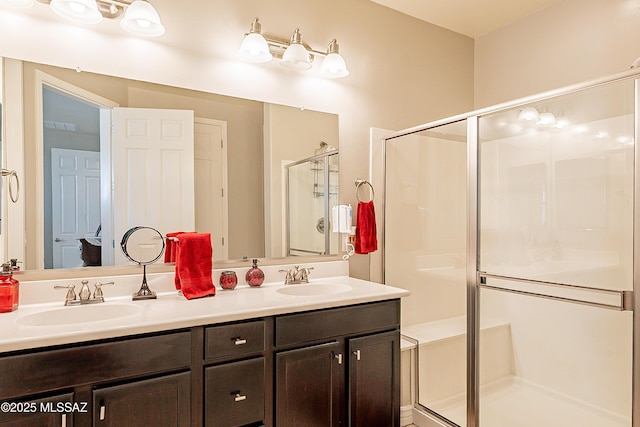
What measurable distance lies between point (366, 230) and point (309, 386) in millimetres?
1018

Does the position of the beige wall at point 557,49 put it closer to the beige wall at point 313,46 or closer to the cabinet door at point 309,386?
the beige wall at point 313,46

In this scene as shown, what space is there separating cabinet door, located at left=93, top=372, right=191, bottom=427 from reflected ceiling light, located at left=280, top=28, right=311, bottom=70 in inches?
66.4

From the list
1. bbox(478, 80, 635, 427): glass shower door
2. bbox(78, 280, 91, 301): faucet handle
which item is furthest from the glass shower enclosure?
bbox(78, 280, 91, 301): faucet handle

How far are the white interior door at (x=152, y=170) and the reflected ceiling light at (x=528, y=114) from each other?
169cm

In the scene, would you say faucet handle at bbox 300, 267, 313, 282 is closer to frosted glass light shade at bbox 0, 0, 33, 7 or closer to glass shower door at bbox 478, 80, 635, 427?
glass shower door at bbox 478, 80, 635, 427

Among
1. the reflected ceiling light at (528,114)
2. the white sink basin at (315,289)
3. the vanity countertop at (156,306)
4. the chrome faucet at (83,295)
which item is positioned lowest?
the white sink basin at (315,289)

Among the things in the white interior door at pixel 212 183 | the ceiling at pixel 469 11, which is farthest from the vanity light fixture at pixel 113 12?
the ceiling at pixel 469 11

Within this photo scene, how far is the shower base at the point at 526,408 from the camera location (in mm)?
2055

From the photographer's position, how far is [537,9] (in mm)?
2752

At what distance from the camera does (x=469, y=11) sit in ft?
9.18

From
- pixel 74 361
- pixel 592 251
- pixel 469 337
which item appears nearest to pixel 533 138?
pixel 592 251

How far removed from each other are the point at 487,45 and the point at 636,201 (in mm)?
2106

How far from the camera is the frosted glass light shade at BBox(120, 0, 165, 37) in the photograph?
1774 mm

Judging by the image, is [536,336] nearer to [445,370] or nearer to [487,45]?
[445,370]
